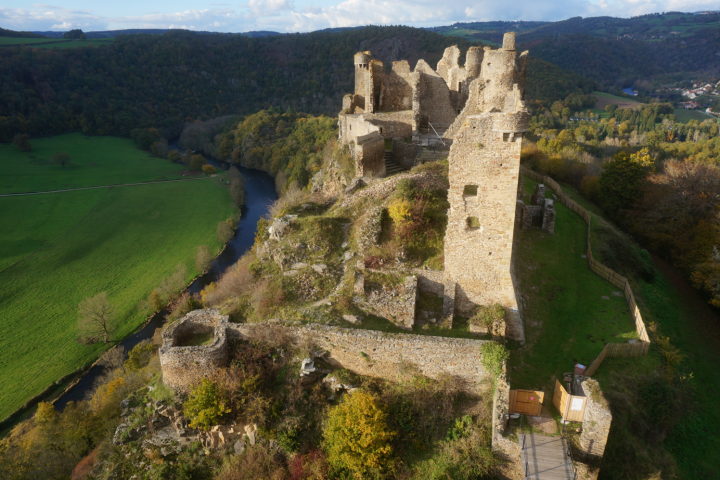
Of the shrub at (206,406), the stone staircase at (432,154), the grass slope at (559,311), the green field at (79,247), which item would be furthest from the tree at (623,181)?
the green field at (79,247)

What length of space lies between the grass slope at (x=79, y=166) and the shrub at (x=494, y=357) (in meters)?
66.3

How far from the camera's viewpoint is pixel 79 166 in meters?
68.0

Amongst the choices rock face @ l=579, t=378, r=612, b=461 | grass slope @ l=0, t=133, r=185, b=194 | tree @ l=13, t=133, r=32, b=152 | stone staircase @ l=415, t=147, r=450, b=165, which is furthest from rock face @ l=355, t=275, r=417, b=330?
tree @ l=13, t=133, r=32, b=152

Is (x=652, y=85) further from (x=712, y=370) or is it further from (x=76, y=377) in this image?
(x=76, y=377)

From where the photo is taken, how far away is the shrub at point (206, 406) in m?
13.6

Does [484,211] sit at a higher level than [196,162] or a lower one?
higher

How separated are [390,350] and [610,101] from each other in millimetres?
103631

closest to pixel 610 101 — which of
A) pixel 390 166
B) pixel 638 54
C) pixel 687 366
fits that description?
pixel 638 54

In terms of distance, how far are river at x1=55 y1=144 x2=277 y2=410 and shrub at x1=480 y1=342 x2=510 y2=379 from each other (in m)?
25.7

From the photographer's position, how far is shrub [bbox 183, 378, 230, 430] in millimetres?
13586

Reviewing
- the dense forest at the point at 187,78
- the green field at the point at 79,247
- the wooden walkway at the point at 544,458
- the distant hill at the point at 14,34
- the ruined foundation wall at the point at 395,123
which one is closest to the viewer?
the wooden walkway at the point at 544,458

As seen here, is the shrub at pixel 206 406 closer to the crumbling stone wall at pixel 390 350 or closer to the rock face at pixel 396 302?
the crumbling stone wall at pixel 390 350

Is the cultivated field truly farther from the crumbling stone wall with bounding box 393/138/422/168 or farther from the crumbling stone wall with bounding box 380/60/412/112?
the crumbling stone wall with bounding box 393/138/422/168

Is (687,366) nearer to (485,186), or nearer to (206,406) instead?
(485,186)
